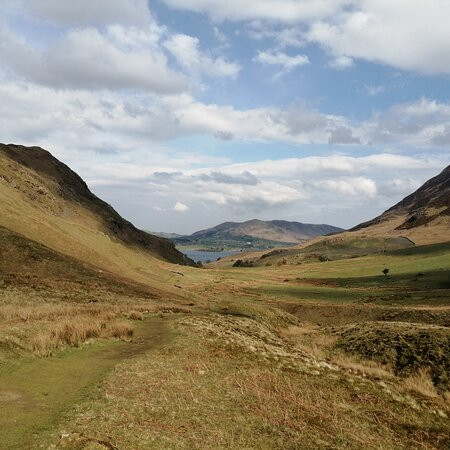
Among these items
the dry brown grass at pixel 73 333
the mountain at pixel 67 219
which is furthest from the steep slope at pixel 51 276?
the dry brown grass at pixel 73 333

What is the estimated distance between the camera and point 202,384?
16.2 m

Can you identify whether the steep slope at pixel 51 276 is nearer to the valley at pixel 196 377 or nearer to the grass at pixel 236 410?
the valley at pixel 196 377

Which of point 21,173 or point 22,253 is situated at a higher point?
point 21,173

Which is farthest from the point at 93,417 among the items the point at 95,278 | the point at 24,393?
the point at 95,278

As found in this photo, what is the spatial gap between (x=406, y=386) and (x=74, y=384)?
15380mm

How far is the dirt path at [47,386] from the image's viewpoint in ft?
35.5

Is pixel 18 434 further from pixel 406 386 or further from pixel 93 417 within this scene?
pixel 406 386

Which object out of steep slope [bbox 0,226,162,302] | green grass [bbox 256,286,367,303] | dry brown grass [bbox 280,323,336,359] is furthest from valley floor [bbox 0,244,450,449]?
green grass [bbox 256,286,367,303]

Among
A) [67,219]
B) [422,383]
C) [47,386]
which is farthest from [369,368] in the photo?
[67,219]

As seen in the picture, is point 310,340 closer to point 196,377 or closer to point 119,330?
point 119,330

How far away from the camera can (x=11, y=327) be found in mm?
20469

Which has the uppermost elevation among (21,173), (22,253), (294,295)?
(21,173)

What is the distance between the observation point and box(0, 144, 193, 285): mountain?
60500mm

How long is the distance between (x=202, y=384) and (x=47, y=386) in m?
5.55
